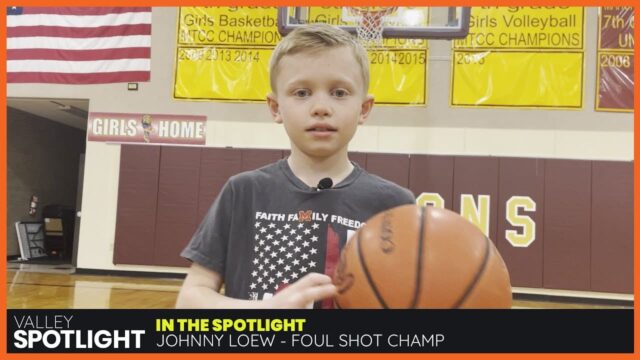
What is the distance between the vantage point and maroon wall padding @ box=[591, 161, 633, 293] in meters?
5.63

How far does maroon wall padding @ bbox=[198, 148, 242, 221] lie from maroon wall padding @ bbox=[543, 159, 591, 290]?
3945mm

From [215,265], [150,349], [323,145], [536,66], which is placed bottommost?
[150,349]

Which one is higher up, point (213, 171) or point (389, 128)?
point (389, 128)

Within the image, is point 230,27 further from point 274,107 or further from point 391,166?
point 274,107

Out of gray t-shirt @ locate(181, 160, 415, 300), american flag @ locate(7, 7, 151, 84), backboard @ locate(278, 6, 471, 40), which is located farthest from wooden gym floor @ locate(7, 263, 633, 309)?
gray t-shirt @ locate(181, 160, 415, 300)

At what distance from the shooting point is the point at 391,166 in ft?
19.6

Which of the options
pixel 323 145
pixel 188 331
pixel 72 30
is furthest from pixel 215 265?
pixel 72 30

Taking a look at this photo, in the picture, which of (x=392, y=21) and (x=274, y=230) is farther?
(x=392, y=21)

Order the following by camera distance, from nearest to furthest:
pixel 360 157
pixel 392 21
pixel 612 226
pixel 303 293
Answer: pixel 303 293, pixel 392 21, pixel 612 226, pixel 360 157

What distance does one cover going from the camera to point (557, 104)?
5828 millimetres

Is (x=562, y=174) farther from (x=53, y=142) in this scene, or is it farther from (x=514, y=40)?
(x=53, y=142)

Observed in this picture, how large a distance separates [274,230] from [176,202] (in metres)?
5.36

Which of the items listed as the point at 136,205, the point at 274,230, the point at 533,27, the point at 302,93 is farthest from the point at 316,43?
the point at 136,205

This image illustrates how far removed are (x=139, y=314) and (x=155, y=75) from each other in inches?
227
